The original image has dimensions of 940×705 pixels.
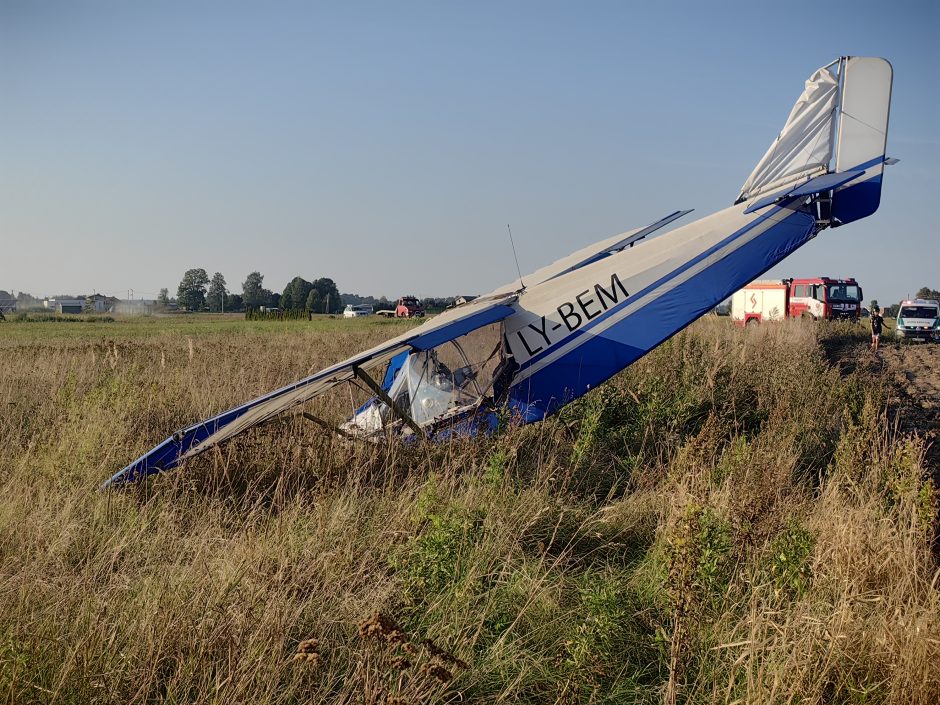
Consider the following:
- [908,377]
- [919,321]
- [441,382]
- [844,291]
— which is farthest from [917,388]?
[844,291]

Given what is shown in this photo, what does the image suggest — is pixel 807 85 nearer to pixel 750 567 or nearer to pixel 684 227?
pixel 684 227

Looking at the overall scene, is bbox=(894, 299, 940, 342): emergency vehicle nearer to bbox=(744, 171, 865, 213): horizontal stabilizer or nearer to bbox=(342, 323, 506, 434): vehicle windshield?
bbox=(744, 171, 865, 213): horizontal stabilizer

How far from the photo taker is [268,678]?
296 cm

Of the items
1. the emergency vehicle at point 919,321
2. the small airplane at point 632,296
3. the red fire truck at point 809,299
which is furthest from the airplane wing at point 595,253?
the red fire truck at point 809,299

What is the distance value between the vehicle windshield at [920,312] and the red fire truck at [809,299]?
11.0ft

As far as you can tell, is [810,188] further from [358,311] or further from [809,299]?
[358,311]

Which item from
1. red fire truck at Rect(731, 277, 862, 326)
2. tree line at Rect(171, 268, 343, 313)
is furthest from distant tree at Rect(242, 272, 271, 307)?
red fire truck at Rect(731, 277, 862, 326)

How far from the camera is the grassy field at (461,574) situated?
3.06 m

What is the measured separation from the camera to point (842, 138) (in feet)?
26.6

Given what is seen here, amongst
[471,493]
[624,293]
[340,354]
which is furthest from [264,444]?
[340,354]

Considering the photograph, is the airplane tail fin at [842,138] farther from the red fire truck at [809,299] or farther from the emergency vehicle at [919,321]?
the red fire truck at [809,299]

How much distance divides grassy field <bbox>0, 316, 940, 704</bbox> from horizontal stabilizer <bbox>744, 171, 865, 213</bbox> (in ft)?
8.57

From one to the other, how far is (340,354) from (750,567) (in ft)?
34.5

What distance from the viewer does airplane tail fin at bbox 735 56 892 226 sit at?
7.91 meters
